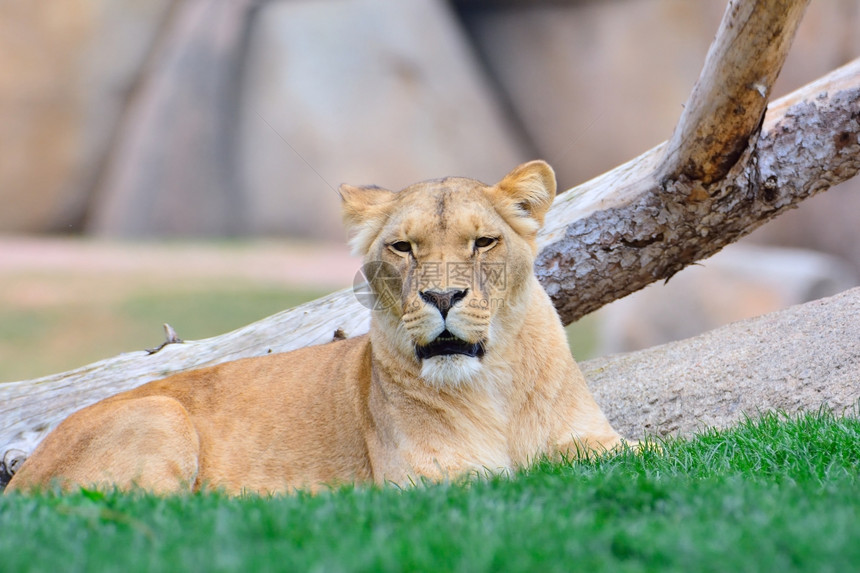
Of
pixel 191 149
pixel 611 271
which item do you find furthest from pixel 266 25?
pixel 611 271

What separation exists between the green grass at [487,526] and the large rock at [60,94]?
583 inches

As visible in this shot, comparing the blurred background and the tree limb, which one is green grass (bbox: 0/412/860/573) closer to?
the tree limb

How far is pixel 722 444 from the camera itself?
15.6 ft

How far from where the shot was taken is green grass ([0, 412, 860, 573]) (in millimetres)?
2719

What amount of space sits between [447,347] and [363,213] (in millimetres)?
876

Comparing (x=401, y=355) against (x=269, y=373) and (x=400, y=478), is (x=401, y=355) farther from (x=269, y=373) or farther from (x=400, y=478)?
(x=269, y=373)

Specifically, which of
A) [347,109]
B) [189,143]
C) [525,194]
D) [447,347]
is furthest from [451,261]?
[189,143]

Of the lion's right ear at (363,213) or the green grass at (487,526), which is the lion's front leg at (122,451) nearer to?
the green grass at (487,526)

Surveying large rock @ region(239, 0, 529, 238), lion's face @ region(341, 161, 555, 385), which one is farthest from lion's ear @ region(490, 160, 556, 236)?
large rock @ region(239, 0, 529, 238)

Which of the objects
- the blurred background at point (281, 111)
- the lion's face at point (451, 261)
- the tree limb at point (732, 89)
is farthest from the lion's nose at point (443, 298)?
the blurred background at point (281, 111)

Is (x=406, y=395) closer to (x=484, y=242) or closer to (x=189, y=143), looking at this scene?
(x=484, y=242)

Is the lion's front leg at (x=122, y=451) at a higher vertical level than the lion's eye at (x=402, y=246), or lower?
lower

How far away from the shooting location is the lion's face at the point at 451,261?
423 cm

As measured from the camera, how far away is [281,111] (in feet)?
54.9
